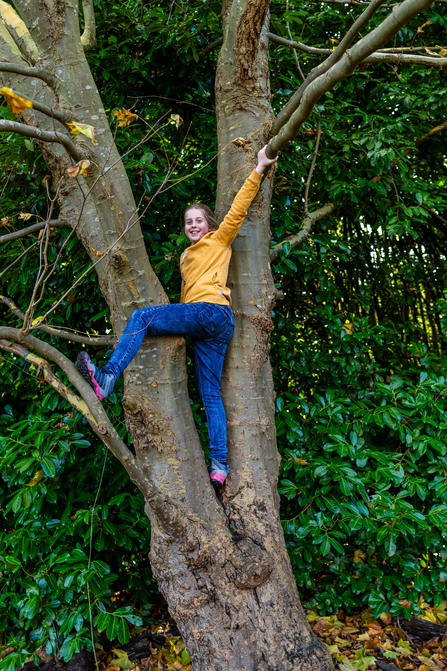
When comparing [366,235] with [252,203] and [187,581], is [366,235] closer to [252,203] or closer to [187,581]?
[252,203]

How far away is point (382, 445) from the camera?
324cm

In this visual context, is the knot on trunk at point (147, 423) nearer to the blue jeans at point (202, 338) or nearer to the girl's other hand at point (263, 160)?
the blue jeans at point (202, 338)

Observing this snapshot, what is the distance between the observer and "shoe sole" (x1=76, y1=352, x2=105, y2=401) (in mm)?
1928

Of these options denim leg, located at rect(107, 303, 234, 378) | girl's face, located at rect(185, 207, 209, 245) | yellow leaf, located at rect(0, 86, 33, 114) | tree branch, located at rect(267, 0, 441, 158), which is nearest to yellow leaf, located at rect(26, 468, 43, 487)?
denim leg, located at rect(107, 303, 234, 378)

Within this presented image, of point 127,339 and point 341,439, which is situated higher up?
point 127,339

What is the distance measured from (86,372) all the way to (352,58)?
150cm

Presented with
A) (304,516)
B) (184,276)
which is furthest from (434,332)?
(184,276)

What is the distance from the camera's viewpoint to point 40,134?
1.81 m

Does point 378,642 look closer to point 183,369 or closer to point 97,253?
point 183,369

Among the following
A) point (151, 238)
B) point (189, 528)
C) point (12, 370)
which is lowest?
point (189, 528)

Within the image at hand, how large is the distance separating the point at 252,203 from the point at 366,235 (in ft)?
6.22

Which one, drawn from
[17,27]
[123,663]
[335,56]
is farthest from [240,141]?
[123,663]

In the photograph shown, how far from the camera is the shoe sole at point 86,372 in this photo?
1.93 m

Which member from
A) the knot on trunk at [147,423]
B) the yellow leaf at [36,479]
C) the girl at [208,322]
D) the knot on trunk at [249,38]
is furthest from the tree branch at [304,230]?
the yellow leaf at [36,479]
